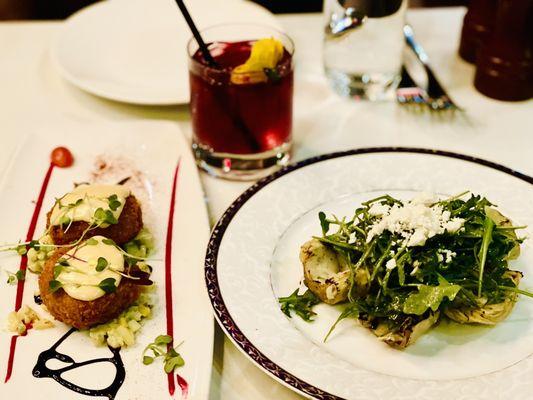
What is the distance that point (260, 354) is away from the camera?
101 centimetres

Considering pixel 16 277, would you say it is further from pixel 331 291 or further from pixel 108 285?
pixel 331 291

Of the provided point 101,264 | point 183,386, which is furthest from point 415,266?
point 101,264

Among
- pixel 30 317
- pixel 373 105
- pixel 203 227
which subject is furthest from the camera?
pixel 373 105

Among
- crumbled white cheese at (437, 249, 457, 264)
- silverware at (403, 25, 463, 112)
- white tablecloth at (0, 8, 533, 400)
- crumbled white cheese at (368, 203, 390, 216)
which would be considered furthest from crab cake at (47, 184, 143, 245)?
silverware at (403, 25, 463, 112)

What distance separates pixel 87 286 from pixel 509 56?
48.9 inches

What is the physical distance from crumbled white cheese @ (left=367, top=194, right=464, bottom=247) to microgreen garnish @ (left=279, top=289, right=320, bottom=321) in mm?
139

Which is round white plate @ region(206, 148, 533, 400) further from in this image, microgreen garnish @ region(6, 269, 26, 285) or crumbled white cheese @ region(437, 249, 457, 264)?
microgreen garnish @ region(6, 269, 26, 285)

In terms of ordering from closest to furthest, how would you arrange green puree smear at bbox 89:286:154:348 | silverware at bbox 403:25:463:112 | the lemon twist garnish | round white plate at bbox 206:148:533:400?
1. round white plate at bbox 206:148:533:400
2. green puree smear at bbox 89:286:154:348
3. the lemon twist garnish
4. silverware at bbox 403:25:463:112

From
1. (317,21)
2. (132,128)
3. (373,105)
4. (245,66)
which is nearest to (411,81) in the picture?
(373,105)

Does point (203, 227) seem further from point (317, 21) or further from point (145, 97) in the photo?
point (317, 21)

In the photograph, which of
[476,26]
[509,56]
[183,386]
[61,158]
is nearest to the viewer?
[183,386]

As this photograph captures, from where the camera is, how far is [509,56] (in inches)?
69.2

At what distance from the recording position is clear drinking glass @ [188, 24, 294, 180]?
1.43 meters

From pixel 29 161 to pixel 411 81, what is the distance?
3.34ft
